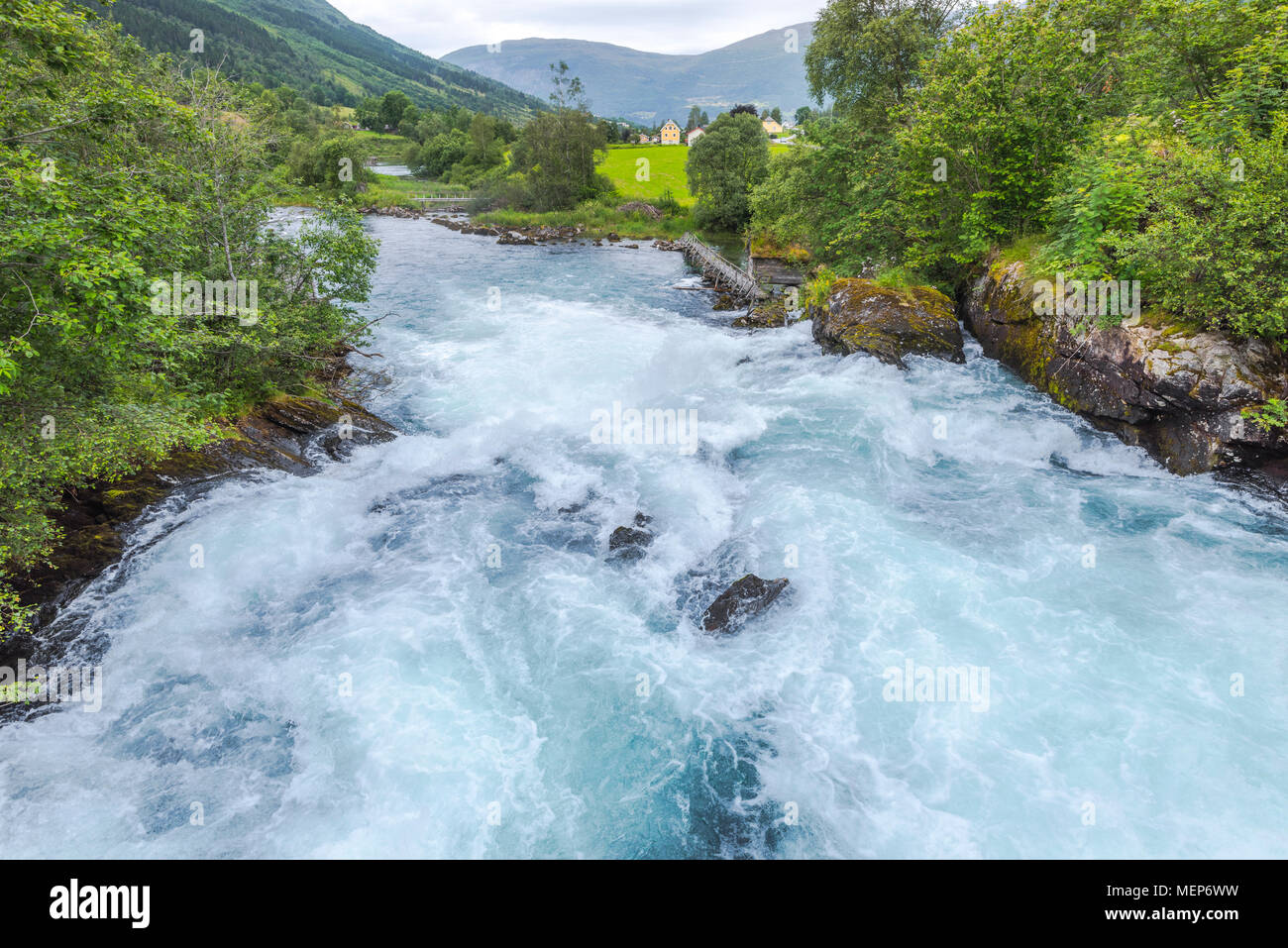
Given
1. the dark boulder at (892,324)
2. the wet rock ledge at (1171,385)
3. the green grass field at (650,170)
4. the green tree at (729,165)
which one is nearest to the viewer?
the wet rock ledge at (1171,385)

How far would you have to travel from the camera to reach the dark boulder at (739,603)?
37.6ft

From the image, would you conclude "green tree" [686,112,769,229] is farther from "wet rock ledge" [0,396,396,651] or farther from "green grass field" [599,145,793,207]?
"wet rock ledge" [0,396,396,651]

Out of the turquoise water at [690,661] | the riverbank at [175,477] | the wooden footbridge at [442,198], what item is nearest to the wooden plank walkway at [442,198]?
the wooden footbridge at [442,198]

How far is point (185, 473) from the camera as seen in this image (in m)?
14.6

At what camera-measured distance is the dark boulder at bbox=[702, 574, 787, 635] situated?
451 inches

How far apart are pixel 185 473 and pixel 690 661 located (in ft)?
44.4

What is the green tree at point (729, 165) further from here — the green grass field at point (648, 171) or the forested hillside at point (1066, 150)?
the forested hillside at point (1066, 150)

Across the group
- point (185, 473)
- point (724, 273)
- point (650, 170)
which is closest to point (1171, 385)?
point (185, 473)

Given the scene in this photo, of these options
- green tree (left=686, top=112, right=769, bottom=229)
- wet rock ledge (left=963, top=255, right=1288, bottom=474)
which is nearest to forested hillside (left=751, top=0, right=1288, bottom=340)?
wet rock ledge (left=963, top=255, right=1288, bottom=474)

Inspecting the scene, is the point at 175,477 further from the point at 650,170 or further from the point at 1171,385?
the point at 650,170

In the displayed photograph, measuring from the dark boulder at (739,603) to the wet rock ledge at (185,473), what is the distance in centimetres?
1228

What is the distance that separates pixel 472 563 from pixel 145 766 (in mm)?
6383

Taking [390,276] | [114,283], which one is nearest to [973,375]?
[114,283]

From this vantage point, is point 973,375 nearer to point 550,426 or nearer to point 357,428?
point 550,426
